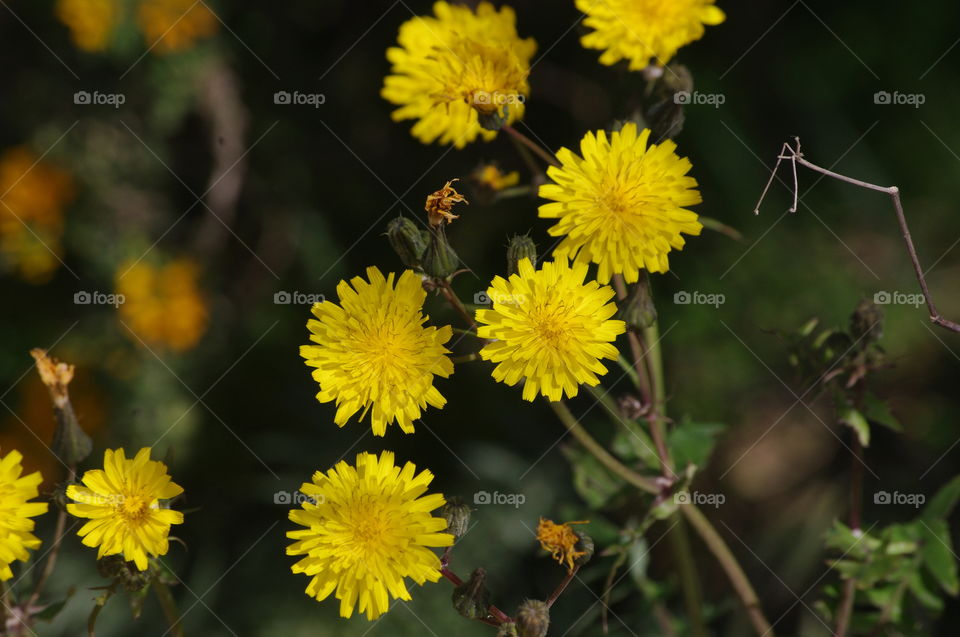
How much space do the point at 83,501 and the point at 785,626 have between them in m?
3.26

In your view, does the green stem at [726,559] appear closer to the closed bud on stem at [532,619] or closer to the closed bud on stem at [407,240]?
the closed bud on stem at [532,619]

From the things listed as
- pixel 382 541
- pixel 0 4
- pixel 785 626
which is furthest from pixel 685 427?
pixel 0 4

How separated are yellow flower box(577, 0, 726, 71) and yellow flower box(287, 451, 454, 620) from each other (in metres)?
1.67

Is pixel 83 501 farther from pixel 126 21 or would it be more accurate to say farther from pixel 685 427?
pixel 126 21

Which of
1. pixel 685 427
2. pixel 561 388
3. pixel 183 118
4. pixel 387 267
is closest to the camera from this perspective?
pixel 561 388

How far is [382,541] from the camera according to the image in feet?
9.13

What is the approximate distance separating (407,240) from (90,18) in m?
2.66

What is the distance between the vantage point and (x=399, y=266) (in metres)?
4.42

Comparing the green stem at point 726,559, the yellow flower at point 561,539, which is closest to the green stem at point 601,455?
the green stem at point 726,559

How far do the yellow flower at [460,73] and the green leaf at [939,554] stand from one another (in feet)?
7.16

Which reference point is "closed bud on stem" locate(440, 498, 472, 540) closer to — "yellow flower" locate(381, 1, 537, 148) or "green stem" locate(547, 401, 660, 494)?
"green stem" locate(547, 401, 660, 494)

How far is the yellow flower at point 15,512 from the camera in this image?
282 centimetres

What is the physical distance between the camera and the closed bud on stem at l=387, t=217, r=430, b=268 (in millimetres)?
2602

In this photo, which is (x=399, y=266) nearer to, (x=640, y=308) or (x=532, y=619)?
(x=640, y=308)
